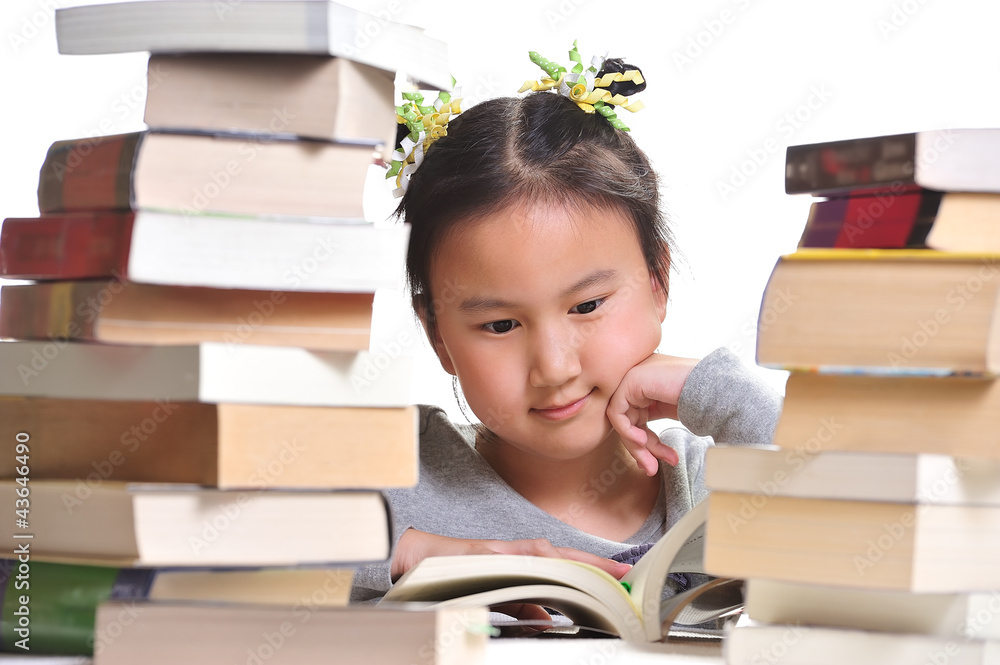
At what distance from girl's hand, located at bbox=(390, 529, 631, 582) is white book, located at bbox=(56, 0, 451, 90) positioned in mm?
670

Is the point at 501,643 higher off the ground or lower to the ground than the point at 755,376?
lower

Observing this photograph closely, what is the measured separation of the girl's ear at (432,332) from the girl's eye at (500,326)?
9.6 inches

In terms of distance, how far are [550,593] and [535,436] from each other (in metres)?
0.57

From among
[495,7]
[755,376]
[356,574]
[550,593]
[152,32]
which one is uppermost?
[495,7]

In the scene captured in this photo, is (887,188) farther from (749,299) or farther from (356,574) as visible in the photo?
(749,299)

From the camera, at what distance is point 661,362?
146cm

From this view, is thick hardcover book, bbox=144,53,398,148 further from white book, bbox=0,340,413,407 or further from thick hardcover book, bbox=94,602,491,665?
thick hardcover book, bbox=94,602,491,665

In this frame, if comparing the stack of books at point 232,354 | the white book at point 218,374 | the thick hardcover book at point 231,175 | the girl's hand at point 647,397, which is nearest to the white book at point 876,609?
the stack of books at point 232,354

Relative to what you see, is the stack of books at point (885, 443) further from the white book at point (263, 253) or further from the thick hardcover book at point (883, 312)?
the white book at point (263, 253)

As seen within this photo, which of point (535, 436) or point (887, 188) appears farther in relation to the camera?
point (535, 436)

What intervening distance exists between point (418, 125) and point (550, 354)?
502 mm

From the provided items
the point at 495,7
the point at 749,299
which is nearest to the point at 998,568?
the point at 749,299

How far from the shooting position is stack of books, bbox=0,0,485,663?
0.77 m

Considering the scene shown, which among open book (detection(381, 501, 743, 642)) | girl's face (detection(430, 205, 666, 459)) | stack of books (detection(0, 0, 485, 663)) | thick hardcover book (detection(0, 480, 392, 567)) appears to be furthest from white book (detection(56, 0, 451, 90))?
girl's face (detection(430, 205, 666, 459))
